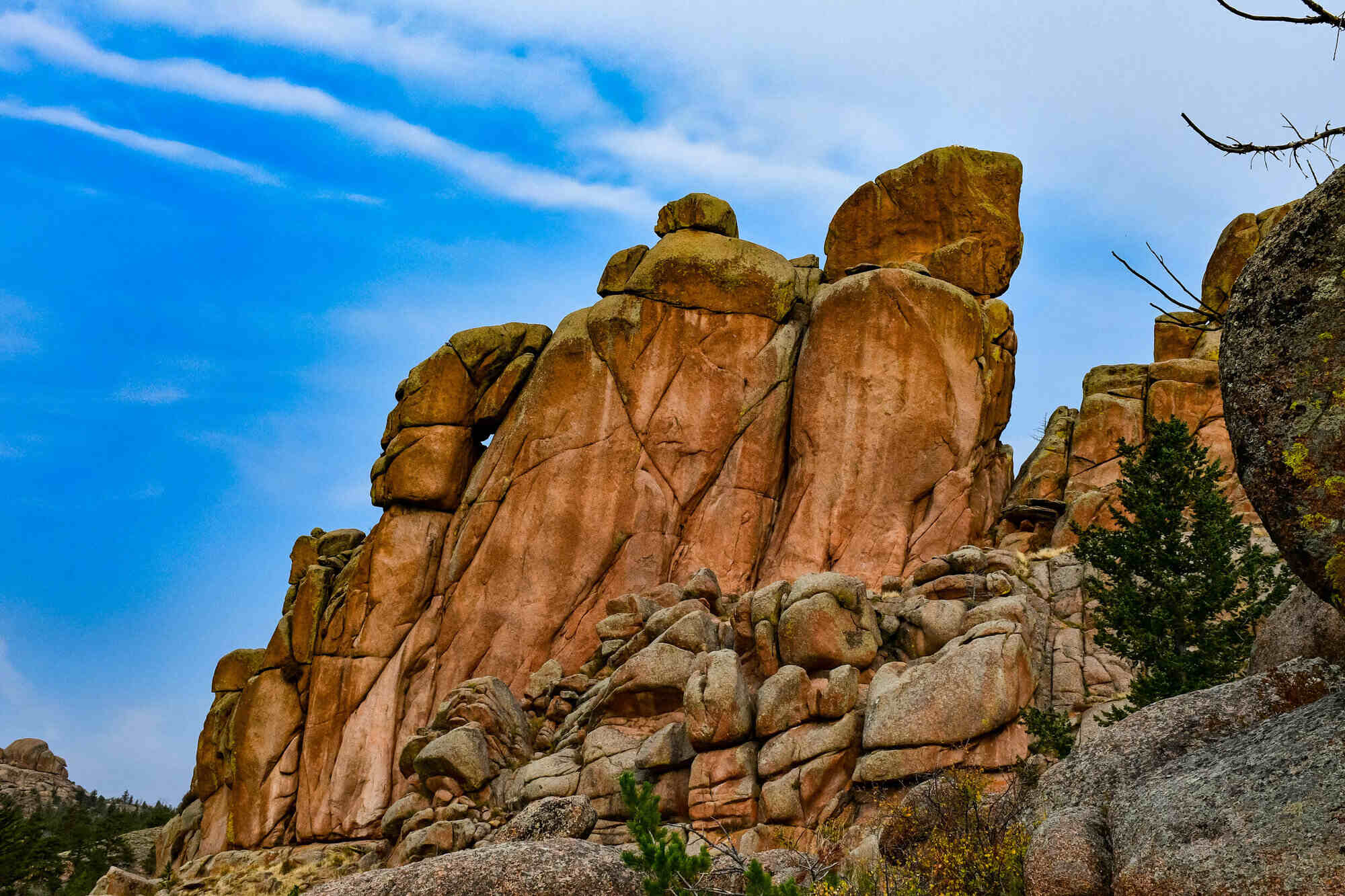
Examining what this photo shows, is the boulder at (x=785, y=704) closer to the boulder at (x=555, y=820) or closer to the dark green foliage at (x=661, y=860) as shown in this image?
the boulder at (x=555, y=820)

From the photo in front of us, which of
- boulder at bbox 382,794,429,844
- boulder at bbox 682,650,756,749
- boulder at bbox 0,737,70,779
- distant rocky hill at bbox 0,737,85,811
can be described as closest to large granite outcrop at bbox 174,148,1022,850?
boulder at bbox 382,794,429,844

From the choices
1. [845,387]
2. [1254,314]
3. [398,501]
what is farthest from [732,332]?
[1254,314]

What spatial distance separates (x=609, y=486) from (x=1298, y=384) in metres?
38.4

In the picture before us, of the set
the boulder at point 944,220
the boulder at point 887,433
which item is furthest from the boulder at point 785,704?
the boulder at point 944,220

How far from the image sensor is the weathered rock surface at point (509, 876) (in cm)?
1204

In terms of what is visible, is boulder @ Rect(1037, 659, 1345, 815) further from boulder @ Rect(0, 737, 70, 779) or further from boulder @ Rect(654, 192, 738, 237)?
boulder @ Rect(0, 737, 70, 779)

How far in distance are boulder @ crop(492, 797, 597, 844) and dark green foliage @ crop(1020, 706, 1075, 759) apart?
988cm

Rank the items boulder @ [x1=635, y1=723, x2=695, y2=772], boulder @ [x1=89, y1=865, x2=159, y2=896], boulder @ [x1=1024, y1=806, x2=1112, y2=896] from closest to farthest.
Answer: boulder @ [x1=1024, y1=806, x2=1112, y2=896], boulder @ [x1=635, y1=723, x2=695, y2=772], boulder @ [x1=89, y1=865, x2=159, y2=896]

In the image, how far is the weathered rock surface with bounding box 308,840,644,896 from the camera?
12.0 metres

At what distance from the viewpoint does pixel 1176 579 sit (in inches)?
1080

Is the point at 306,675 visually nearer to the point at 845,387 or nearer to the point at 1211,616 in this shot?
the point at 845,387

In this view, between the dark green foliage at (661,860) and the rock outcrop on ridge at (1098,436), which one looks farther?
the rock outcrop on ridge at (1098,436)

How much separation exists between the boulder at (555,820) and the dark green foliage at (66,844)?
82.2 ft

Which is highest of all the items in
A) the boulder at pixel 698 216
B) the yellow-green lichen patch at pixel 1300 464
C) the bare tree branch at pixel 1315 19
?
the boulder at pixel 698 216
